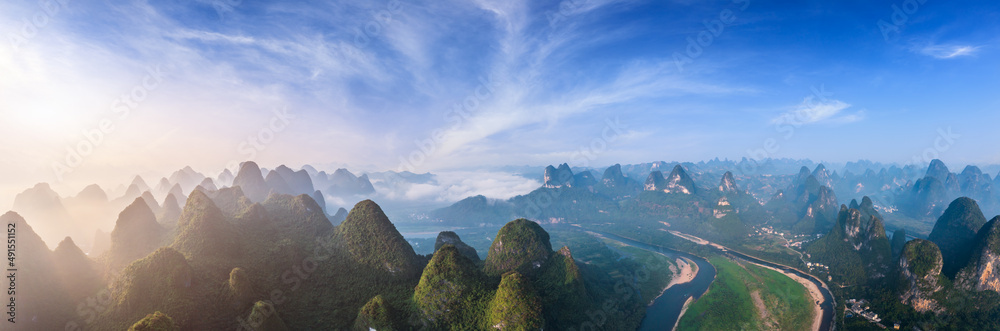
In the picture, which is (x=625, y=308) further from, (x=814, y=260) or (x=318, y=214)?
(x=814, y=260)

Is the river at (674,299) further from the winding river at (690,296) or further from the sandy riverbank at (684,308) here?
the sandy riverbank at (684,308)

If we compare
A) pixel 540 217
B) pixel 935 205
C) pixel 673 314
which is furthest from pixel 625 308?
pixel 935 205

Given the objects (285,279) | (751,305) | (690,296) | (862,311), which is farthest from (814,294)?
(285,279)

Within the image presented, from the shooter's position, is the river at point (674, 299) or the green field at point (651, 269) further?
the green field at point (651, 269)

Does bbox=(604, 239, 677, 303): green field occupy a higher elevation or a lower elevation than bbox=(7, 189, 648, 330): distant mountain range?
lower

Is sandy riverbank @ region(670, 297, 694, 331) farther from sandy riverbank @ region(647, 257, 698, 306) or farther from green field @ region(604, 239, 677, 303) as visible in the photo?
green field @ region(604, 239, 677, 303)

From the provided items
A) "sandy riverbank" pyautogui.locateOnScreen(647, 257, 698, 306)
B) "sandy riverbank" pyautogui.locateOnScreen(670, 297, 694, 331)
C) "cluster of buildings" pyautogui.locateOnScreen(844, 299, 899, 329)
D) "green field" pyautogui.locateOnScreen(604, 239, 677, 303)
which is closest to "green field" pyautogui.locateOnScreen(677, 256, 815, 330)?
"sandy riverbank" pyautogui.locateOnScreen(670, 297, 694, 331)

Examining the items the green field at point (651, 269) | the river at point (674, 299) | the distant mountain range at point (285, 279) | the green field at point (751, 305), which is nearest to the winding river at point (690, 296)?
the river at point (674, 299)
